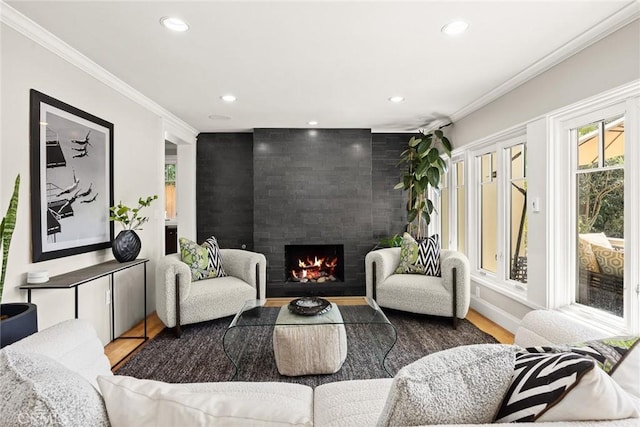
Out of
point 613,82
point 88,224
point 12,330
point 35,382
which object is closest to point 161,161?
point 88,224

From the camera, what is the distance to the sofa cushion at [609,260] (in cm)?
232

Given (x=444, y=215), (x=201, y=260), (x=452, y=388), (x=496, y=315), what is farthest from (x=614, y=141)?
(x=201, y=260)

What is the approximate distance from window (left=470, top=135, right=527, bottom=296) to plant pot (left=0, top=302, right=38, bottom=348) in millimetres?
3797

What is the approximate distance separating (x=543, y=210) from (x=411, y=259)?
154cm

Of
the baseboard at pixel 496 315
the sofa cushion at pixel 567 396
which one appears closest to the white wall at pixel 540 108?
the baseboard at pixel 496 315

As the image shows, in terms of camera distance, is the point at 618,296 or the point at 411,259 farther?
the point at 411,259

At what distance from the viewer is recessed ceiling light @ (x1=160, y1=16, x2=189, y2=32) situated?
209 centimetres

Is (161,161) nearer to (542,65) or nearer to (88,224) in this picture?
(88,224)

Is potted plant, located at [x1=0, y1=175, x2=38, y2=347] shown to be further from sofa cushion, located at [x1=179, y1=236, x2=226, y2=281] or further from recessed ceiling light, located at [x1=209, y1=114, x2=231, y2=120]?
recessed ceiling light, located at [x1=209, y1=114, x2=231, y2=120]

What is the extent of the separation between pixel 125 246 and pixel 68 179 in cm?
73

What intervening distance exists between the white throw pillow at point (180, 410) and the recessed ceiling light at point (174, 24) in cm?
207

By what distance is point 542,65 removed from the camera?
8.98 feet

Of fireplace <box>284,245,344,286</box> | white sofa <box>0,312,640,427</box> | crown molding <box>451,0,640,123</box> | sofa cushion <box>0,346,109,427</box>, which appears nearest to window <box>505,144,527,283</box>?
crown molding <box>451,0,640,123</box>

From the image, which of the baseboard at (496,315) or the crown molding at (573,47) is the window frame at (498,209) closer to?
the baseboard at (496,315)
